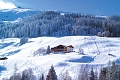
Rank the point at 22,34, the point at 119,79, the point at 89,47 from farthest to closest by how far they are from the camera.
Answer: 1. the point at 22,34
2. the point at 89,47
3. the point at 119,79

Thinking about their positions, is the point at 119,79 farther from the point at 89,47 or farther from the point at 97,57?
the point at 89,47

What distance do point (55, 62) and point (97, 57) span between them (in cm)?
1698

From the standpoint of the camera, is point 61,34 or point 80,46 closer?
point 80,46

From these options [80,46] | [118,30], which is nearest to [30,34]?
[118,30]

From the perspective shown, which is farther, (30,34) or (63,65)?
(30,34)

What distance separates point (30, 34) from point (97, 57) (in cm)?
10647

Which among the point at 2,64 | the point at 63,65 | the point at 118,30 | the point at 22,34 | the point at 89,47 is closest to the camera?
the point at 63,65

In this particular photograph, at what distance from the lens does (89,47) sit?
10419cm

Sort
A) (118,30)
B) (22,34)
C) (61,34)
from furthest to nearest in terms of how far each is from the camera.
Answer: (22,34) → (61,34) → (118,30)

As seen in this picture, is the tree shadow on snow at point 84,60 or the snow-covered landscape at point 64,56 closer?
the snow-covered landscape at point 64,56

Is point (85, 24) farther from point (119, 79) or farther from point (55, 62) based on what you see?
point (119, 79)

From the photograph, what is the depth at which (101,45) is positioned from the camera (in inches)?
4158

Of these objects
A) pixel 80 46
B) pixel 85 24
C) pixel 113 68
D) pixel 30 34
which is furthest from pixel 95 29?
pixel 113 68

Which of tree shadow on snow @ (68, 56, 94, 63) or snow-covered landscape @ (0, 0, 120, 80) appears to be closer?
snow-covered landscape @ (0, 0, 120, 80)
